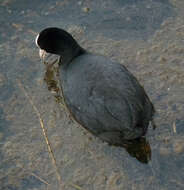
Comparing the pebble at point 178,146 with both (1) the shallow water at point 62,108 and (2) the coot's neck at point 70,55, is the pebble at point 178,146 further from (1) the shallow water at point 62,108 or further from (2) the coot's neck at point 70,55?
(2) the coot's neck at point 70,55

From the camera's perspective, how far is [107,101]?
2725 millimetres

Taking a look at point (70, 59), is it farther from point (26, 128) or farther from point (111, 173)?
point (111, 173)

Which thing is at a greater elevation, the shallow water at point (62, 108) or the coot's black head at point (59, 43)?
the coot's black head at point (59, 43)

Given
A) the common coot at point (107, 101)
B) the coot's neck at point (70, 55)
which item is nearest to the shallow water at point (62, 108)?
the common coot at point (107, 101)

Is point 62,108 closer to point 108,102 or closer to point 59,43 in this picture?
point 59,43

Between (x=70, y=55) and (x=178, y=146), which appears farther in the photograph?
(x=70, y=55)

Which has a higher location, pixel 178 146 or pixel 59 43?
pixel 59 43

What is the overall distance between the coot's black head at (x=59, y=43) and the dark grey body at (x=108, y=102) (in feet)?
1.21

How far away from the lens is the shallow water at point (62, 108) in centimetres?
287

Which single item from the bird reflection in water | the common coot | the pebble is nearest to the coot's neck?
the common coot

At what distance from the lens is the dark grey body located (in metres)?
2.69

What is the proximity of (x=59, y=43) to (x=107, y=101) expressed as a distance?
1009 mm

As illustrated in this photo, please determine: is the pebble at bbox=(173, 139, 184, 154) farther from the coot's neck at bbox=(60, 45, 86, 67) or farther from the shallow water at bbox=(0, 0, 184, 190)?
the coot's neck at bbox=(60, 45, 86, 67)

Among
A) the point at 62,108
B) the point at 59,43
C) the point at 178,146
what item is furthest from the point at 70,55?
the point at 178,146
